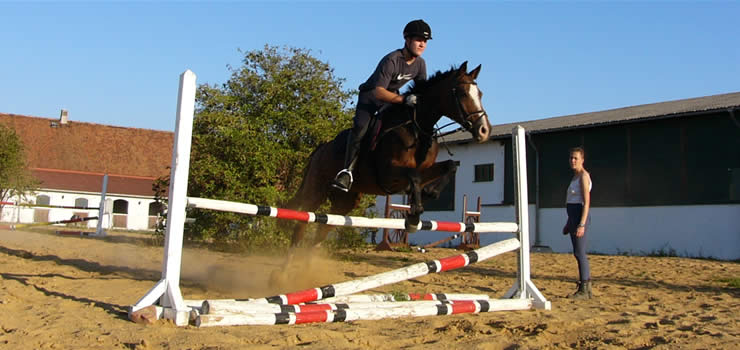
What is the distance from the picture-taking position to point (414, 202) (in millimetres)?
4879

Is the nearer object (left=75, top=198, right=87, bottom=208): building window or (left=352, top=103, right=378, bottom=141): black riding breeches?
(left=352, top=103, right=378, bottom=141): black riding breeches

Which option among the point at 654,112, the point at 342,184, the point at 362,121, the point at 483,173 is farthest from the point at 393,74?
the point at 483,173

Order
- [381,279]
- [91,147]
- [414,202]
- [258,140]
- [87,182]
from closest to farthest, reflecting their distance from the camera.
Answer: [381,279], [414,202], [258,140], [87,182], [91,147]

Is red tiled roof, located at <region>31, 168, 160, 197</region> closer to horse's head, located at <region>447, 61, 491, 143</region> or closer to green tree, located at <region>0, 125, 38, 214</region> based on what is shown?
green tree, located at <region>0, 125, 38, 214</region>

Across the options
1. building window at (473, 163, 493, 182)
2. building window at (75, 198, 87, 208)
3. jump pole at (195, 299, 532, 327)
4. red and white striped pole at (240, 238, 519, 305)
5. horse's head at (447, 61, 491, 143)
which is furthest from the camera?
building window at (75, 198, 87, 208)

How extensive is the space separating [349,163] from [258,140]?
17.2 ft

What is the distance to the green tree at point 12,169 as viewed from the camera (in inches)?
998

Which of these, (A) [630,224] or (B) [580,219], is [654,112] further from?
(B) [580,219]

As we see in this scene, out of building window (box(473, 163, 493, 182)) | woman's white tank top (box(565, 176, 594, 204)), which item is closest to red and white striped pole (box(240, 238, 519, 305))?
Answer: woman's white tank top (box(565, 176, 594, 204))

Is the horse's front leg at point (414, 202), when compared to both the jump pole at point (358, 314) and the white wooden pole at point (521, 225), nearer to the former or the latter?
the jump pole at point (358, 314)

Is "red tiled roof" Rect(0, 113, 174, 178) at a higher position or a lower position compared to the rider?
higher

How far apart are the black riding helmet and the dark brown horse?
0.39 metres

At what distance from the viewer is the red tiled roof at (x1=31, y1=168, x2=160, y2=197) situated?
3572 cm

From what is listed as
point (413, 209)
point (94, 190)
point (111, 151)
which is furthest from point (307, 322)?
point (111, 151)
